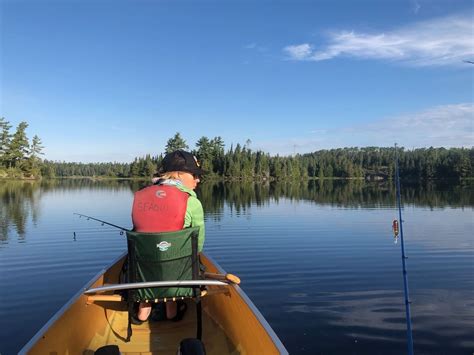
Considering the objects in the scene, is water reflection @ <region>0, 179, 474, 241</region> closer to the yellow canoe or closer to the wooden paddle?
the yellow canoe

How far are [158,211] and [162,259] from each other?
0.46 meters

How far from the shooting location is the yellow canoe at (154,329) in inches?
142

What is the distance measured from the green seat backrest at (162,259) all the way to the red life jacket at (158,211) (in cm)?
13

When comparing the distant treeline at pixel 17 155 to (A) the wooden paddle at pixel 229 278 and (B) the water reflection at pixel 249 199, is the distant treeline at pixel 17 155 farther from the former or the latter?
(A) the wooden paddle at pixel 229 278

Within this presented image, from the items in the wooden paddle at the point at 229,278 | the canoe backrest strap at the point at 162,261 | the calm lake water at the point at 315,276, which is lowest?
the calm lake water at the point at 315,276

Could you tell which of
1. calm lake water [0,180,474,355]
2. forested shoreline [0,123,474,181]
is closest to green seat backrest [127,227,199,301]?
calm lake water [0,180,474,355]

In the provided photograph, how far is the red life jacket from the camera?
3.89 m

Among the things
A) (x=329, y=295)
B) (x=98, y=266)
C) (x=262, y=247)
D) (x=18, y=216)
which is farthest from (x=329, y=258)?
(x=18, y=216)

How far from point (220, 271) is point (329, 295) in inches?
148

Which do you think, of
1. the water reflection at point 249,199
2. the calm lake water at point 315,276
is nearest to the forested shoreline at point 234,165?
the water reflection at point 249,199

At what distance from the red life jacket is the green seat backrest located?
13cm

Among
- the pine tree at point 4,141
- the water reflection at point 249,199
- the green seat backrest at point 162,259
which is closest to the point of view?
the green seat backrest at point 162,259

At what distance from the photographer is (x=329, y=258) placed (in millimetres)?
12484

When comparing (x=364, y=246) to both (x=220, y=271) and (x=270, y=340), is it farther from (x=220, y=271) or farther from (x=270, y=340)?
(x=270, y=340)
